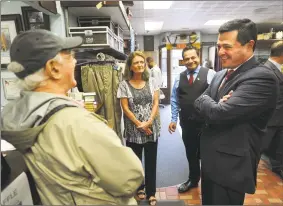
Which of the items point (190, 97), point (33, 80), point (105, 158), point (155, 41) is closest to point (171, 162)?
point (190, 97)

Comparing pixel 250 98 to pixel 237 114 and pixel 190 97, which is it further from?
pixel 190 97

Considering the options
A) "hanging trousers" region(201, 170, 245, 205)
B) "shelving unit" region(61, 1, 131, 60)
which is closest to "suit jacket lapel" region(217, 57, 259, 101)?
"hanging trousers" region(201, 170, 245, 205)

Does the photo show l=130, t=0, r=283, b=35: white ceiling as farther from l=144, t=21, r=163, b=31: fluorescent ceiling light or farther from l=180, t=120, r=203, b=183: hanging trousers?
l=180, t=120, r=203, b=183: hanging trousers

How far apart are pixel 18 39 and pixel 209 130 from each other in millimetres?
1001

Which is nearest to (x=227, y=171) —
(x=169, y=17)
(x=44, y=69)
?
(x=44, y=69)

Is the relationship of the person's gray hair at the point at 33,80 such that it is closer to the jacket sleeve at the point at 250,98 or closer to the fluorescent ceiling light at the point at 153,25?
the jacket sleeve at the point at 250,98

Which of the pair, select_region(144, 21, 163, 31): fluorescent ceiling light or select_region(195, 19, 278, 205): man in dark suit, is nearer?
select_region(195, 19, 278, 205): man in dark suit

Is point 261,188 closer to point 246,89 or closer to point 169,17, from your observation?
point 246,89

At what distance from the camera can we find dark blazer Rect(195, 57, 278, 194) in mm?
1005

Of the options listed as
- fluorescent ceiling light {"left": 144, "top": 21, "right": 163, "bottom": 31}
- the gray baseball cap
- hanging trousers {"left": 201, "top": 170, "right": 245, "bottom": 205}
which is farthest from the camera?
fluorescent ceiling light {"left": 144, "top": 21, "right": 163, "bottom": 31}

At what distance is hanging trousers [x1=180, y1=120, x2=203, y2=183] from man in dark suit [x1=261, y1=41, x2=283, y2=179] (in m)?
0.70

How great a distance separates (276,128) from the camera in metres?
2.29

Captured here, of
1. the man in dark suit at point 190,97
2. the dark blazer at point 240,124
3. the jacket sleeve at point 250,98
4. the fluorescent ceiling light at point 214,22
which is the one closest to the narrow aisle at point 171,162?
the man in dark suit at point 190,97

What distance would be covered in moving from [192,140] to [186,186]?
51 cm
